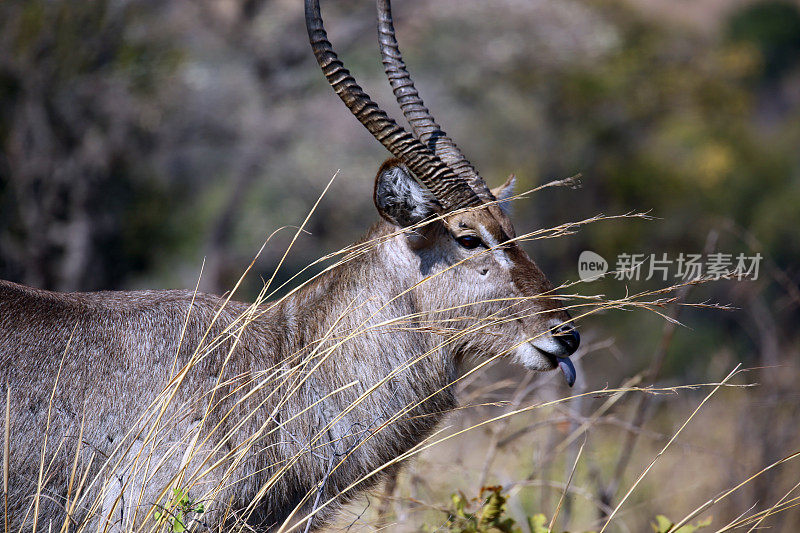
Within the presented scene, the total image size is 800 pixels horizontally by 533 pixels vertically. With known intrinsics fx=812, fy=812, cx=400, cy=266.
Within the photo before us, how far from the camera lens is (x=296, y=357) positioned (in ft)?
12.5

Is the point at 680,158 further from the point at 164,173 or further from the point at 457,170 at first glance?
the point at 457,170

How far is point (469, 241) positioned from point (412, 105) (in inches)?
32.7

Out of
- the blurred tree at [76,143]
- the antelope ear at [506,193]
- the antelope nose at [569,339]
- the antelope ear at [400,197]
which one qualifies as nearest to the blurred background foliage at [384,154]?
the blurred tree at [76,143]

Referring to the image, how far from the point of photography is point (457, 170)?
431 centimetres

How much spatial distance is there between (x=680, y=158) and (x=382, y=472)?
20120 mm

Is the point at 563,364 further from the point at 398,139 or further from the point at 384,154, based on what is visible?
the point at 384,154

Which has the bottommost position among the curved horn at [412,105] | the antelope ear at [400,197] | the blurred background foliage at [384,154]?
the blurred background foliage at [384,154]

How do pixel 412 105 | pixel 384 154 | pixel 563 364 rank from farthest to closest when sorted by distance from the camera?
pixel 384 154 → pixel 412 105 → pixel 563 364

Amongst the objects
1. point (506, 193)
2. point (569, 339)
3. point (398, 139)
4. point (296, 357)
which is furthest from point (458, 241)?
point (296, 357)

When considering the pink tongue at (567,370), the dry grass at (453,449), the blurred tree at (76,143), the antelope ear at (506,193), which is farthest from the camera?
the blurred tree at (76,143)

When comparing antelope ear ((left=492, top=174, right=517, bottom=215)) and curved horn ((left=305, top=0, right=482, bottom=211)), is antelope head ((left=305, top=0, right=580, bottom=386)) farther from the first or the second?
antelope ear ((left=492, top=174, right=517, bottom=215))

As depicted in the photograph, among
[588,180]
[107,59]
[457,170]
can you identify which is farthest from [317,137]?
[457,170]

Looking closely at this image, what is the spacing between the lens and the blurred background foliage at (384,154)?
1168cm

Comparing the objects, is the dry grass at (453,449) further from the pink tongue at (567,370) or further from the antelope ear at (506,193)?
the antelope ear at (506,193)
